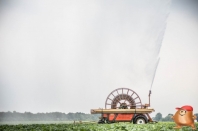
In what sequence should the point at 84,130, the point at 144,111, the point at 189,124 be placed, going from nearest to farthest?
the point at 84,130 → the point at 189,124 → the point at 144,111

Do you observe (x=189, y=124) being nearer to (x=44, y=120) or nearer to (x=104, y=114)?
(x=104, y=114)

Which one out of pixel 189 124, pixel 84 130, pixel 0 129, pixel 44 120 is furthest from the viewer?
pixel 44 120

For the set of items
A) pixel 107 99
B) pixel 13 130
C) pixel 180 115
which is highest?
pixel 107 99

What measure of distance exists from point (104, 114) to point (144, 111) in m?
1.36

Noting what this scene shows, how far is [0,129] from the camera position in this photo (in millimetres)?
8250

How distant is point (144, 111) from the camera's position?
31.3 ft

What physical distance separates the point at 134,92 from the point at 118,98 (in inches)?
24.4

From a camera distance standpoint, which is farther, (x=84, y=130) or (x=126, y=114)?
(x=126, y=114)

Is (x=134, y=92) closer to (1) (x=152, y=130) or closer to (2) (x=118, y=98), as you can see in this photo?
(2) (x=118, y=98)

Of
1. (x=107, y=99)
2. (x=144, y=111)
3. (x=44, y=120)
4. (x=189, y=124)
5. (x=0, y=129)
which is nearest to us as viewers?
(x=189, y=124)

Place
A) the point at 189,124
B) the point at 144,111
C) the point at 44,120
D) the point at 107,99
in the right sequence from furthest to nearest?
the point at 44,120, the point at 107,99, the point at 144,111, the point at 189,124

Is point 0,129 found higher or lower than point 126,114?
lower

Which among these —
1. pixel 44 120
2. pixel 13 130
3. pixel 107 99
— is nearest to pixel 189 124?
pixel 107 99

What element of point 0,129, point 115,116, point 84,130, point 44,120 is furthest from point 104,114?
point 44,120
